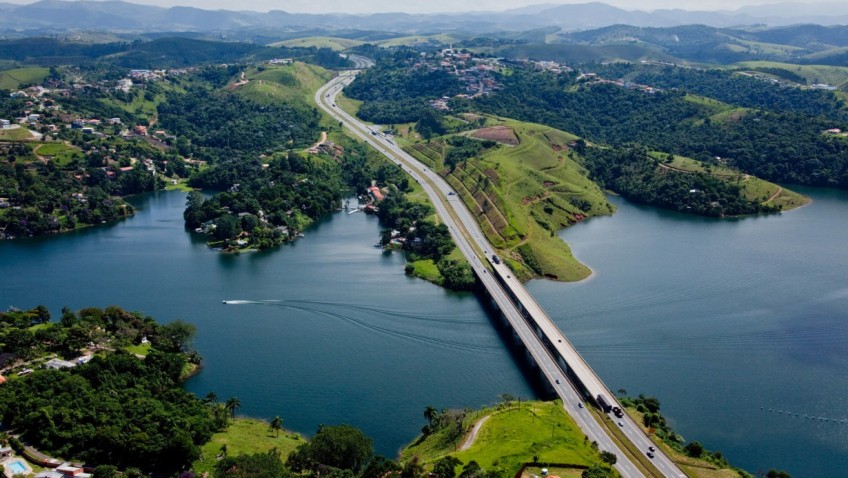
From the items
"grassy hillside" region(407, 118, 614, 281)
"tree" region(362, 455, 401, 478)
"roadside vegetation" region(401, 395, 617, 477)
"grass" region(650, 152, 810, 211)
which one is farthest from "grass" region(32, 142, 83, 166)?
"grass" region(650, 152, 810, 211)

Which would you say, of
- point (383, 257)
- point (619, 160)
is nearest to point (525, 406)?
point (383, 257)

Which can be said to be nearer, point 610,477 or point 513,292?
point 610,477

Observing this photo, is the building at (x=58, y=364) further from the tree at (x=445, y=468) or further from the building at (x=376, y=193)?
the building at (x=376, y=193)

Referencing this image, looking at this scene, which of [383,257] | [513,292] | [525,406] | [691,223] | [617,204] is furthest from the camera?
[617,204]

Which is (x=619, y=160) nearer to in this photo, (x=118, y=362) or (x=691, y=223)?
(x=691, y=223)

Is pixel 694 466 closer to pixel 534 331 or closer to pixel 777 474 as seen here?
pixel 777 474

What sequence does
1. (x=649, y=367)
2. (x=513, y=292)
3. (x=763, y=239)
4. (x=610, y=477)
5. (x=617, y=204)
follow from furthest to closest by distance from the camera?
(x=617, y=204) < (x=763, y=239) < (x=513, y=292) < (x=649, y=367) < (x=610, y=477)

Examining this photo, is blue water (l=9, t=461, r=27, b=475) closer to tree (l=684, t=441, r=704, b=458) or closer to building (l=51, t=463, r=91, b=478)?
building (l=51, t=463, r=91, b=478)

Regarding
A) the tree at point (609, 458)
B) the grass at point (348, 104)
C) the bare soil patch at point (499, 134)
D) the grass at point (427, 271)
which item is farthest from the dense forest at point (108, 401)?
the grass at point (348, 104)
